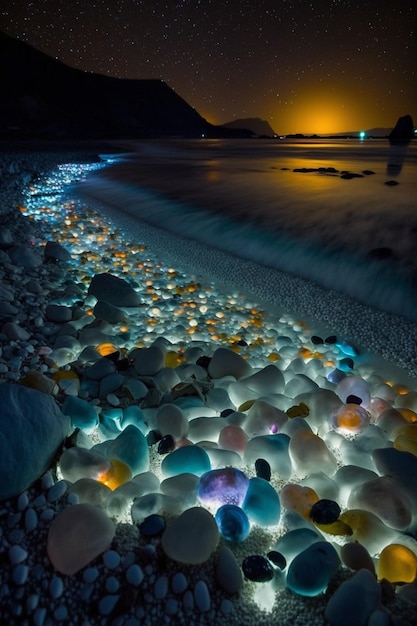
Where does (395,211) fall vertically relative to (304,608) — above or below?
above

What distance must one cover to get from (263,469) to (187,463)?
0.28 metres

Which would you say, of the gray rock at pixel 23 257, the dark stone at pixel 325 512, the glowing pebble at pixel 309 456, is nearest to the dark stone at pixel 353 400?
the glowing pebble at pixel 309 456

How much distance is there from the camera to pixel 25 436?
1155mm

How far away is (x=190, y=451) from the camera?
133 centimetres

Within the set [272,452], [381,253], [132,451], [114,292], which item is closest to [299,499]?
[272,452]

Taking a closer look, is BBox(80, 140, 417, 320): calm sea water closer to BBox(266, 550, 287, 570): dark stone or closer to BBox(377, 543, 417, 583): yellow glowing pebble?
BBox(377, 543, 417, 583): yellow glowing pebble

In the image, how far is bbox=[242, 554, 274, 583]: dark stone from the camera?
0.99 metres

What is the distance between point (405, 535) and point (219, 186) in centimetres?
809

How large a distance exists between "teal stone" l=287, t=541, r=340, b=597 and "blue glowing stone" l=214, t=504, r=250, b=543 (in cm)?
16

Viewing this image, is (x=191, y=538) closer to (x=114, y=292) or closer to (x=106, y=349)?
(x=106, y=349)

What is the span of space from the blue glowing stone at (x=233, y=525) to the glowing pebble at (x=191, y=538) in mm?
57

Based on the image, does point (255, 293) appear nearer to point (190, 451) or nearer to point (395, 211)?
point (190, 451)

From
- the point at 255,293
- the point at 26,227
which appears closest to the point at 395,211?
the point at 255,293

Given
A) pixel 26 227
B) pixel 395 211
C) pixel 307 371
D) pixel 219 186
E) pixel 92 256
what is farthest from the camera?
pixel 219 186
